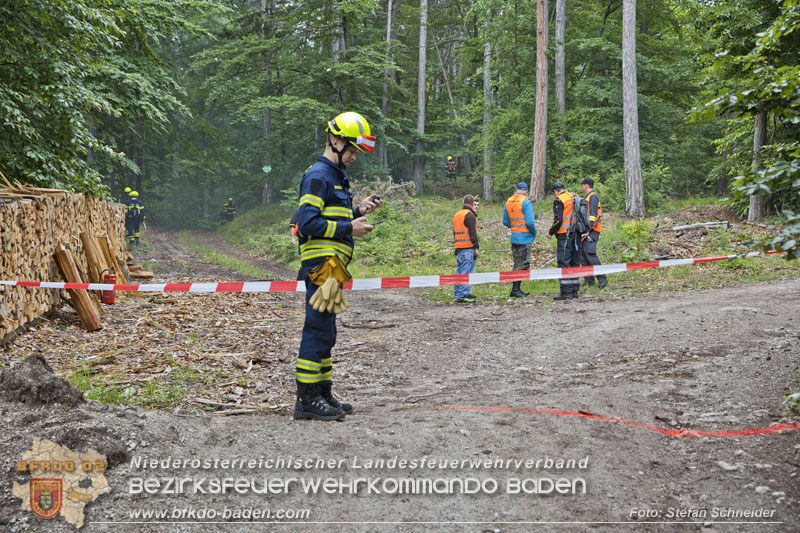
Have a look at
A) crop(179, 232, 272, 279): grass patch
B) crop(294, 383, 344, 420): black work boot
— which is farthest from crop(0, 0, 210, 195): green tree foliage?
crop(294, 383, 344, 420): black work boot

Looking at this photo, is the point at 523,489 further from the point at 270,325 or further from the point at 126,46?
the point at 126,46

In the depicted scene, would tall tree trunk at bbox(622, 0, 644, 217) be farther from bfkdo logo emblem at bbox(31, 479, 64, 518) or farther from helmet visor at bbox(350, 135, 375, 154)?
bfkdo logo emblem at bbox(31, 479, 64, 518)

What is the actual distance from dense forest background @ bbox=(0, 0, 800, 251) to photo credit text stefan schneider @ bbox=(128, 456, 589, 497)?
215 centimetres

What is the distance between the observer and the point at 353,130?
16.1ft

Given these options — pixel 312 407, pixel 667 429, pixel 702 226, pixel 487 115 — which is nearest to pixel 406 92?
pixel 487 115

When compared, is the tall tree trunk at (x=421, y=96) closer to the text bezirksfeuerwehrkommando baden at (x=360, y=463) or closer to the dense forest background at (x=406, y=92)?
the dense forest background at (x=406, y=92)

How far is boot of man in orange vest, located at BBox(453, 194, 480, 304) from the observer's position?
1155cm

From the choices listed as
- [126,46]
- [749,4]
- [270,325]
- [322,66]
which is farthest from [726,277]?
[322,66]

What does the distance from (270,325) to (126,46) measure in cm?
1105

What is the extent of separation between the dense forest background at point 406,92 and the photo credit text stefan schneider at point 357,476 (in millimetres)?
2155

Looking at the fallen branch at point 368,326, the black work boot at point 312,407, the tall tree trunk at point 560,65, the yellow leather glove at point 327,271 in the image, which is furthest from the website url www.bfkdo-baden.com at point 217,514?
the tall tree trunk at point 560,65

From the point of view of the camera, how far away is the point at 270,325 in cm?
970

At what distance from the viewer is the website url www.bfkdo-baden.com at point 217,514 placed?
330 cm

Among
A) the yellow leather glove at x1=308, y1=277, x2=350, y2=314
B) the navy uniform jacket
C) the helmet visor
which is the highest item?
the helmet visor
